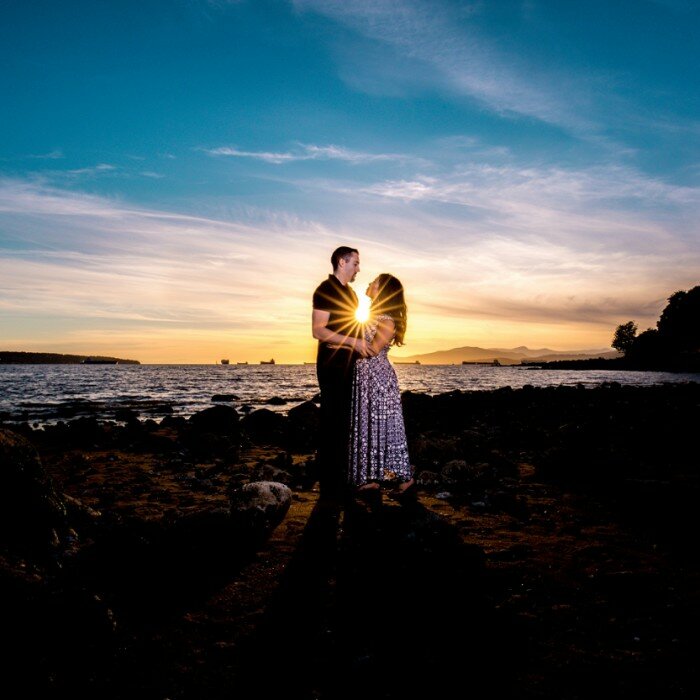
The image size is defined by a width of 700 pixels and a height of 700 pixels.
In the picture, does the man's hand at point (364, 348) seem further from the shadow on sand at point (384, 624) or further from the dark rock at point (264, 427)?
the dark rock at point (264, 427)

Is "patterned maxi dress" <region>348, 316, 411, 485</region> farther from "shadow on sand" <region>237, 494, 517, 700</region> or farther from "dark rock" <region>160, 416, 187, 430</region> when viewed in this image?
"dark rock" <region>160, 416, 187, 430</region>

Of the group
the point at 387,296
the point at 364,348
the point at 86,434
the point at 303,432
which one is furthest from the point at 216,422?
the point at 387,296

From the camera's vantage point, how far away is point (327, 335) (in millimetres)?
5133

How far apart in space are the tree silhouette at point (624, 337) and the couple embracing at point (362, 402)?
143 meters

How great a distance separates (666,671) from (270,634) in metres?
2.21

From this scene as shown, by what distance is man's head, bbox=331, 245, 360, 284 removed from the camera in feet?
17.0

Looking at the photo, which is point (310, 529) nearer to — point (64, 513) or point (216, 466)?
point (64, 513)

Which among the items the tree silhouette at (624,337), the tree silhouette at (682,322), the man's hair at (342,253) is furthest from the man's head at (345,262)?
the tree silhouette at (624,337)

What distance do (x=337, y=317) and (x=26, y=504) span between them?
138 inches

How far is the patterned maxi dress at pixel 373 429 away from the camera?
550 cm

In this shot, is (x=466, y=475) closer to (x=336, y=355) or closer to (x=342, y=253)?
(x=336, y=355)

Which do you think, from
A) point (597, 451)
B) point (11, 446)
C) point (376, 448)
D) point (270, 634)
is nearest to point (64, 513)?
point (11, 446)

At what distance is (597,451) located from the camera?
7.35 metres

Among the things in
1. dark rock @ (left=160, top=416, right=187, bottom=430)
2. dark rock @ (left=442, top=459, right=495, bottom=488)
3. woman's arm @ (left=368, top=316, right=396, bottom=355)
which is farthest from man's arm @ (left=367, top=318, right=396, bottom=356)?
dark rock @ (left=160, top=416, right=187, bottom=430)
